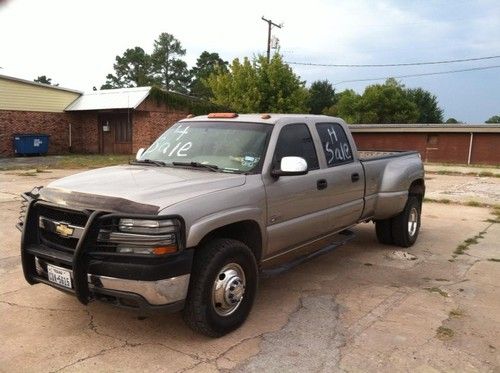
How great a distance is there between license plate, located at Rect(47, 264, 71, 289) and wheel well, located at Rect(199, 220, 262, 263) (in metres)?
1.18

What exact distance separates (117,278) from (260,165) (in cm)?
166

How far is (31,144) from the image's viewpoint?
24.9 m

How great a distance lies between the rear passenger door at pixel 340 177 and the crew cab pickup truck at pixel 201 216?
0.7 inches

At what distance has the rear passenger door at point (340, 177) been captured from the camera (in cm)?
520

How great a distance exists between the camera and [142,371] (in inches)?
129

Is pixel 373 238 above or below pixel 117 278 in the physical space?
below

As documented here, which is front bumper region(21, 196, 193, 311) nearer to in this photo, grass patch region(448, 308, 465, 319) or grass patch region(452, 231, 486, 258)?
grass patch region(448, 308, 465, 319)

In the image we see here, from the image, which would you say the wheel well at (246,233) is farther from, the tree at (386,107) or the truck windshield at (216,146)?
the tree at (386,107)

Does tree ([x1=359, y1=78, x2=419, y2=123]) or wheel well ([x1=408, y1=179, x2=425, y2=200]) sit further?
tree ([x1=359, y1=78, x2=419, y2=123])

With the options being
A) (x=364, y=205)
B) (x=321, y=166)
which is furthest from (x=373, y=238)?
(x=321, y=166)

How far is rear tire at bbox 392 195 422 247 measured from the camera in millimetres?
6801

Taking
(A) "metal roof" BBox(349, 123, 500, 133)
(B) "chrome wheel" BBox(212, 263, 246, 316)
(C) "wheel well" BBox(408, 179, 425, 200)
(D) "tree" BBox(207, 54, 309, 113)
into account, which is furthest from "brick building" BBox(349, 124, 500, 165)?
(B) "chrome wheel" BBox(212, 263, 246, 316)

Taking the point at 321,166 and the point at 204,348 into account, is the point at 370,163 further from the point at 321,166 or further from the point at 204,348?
the point at 204,348

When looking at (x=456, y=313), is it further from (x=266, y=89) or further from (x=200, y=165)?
(x=266, y=89)
